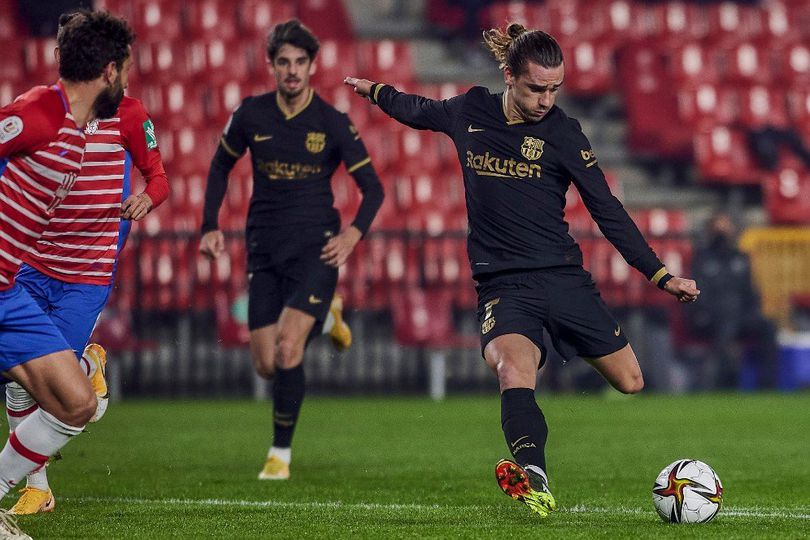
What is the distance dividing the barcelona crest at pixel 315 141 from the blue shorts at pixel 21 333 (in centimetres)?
340

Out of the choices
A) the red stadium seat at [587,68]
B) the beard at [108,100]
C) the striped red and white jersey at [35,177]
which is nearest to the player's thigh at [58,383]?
the striped red and white jersey at [35,177]

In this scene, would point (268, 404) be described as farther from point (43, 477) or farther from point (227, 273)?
point (43, 477)

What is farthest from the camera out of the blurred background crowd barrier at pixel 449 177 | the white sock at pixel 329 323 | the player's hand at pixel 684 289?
the blurred background crowd barrier at pixel 449 177

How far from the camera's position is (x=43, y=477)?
645cm

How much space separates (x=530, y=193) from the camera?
6.32 metres

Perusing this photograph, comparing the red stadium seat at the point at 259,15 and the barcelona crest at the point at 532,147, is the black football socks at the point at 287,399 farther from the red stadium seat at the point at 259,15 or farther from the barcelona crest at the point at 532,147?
the red stadium seat at the point at 259,15

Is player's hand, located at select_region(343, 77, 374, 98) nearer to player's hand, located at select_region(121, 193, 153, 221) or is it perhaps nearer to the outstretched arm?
the outstretched arm

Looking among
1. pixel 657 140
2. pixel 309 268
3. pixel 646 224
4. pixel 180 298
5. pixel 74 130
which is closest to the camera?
pixel 74 130

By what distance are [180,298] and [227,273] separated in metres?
0.56

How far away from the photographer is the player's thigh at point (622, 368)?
6.39 metres

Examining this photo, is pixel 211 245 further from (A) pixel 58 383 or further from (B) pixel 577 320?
(A) pixel 58 383

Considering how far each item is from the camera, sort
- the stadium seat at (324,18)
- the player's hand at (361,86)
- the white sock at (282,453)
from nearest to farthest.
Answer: the player's hand at (361,86), the white sock at (282,453), the stadium seat at (324,18)

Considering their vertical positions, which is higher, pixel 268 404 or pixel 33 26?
pixel 33 26

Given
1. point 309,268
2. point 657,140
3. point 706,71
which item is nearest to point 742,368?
point 657,140
